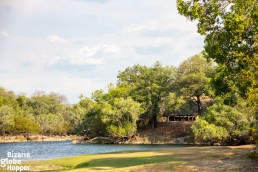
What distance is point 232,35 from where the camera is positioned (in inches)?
779

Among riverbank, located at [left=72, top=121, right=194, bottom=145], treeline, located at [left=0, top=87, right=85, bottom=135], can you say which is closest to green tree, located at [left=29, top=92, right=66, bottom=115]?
treeline, located at [left=0, top=87, right=85, bottom=135]

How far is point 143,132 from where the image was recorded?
8538 cm

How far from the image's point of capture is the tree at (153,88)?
84500 millimetres

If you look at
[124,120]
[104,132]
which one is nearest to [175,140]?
[124,120]

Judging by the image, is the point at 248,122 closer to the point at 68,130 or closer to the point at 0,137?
the point at 0,137

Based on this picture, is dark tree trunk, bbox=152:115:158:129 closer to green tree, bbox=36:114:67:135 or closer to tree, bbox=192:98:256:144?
tree, bbox=192:98:256:144

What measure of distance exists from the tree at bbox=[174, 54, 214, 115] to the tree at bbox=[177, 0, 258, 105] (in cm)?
5252

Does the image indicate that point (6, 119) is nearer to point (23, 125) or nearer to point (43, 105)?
point (23, 125)

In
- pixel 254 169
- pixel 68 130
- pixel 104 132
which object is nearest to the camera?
pixel 254 169

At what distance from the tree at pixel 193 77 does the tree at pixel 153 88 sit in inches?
133

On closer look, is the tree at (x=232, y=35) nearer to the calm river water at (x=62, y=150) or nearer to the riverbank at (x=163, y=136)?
the calm river water at (x=62, y=150)

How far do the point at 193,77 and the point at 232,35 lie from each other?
56528 mm

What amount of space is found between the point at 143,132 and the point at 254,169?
219 feet

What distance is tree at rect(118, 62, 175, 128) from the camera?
84500 millimetres
